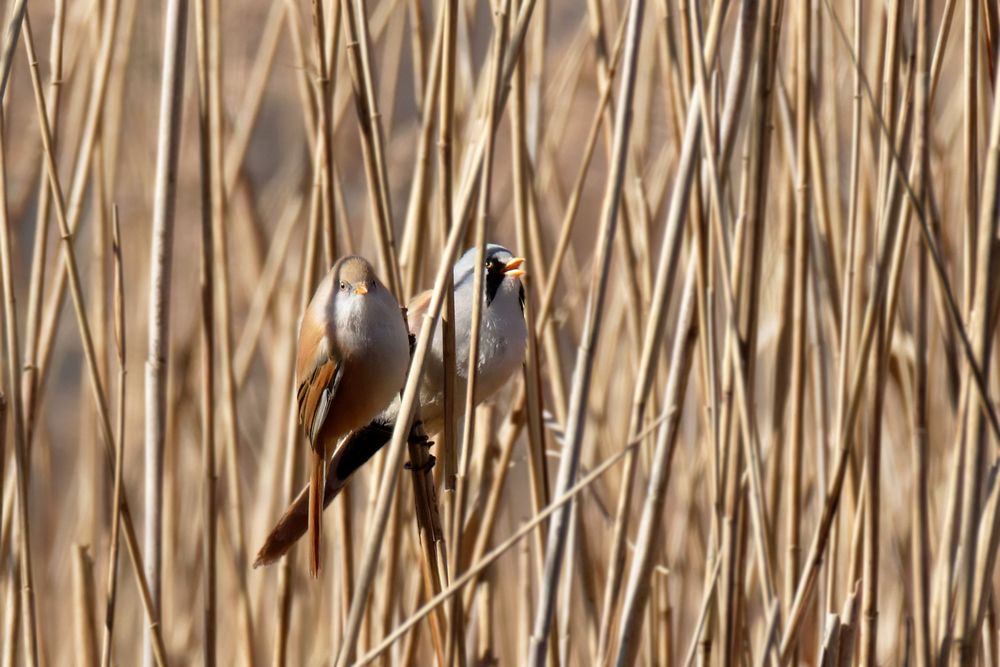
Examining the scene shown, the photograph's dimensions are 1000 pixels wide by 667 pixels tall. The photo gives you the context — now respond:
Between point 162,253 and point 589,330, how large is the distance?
0.46 meters

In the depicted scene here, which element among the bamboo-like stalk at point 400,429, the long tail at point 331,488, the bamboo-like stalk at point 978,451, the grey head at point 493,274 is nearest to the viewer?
the bamboo-like stalk at point 400,429

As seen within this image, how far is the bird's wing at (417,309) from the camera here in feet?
5.23

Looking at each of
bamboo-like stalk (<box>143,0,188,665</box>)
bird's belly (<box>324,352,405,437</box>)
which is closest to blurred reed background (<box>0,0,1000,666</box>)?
bamboo-like stalk (<box>143,0,188,665</box>)

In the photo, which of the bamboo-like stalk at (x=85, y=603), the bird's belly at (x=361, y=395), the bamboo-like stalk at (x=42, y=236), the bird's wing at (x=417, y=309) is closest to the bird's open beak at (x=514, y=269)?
the bird's wing at (x=417, y=309)

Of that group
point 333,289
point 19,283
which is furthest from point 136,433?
point 333,289

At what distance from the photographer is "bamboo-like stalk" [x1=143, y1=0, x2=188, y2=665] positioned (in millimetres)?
1133

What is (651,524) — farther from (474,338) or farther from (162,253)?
(162,253)

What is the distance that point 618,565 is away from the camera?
1339 millimetres

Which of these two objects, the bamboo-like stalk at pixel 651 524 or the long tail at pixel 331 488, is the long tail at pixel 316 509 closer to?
the long tail at pixel 331 488

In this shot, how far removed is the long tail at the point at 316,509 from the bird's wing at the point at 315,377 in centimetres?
4

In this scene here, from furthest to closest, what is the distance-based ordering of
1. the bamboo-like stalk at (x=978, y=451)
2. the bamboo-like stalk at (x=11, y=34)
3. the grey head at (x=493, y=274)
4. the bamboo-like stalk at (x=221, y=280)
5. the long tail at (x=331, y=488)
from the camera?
the grey head at (x=493, y=274) → the long tail at (x=331, y=488) → the bamboo-like stalk at (x=221, y=280) → the bamboo-like stalk at (x=978, y=451) → the bamboo-like stalk at (x=11, y=34)

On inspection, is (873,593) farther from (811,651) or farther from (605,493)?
(605,493)

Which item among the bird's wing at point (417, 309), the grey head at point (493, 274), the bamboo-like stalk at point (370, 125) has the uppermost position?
the bamboo-like stalk at point (370, 125)

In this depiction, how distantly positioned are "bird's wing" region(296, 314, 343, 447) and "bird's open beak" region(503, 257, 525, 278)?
10.6 inches
